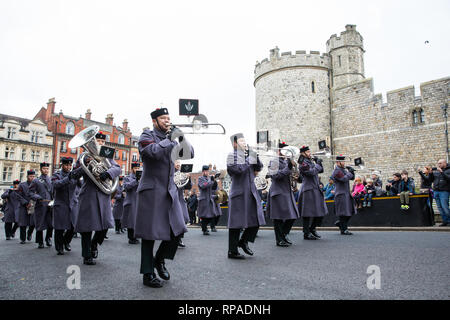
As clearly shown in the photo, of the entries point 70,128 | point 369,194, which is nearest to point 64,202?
point 369,194

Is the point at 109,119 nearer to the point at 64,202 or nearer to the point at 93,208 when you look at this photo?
the point at 64,202

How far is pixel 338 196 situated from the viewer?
363 inches

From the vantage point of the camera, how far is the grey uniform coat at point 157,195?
3893mm

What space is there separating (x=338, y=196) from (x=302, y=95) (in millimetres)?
23946

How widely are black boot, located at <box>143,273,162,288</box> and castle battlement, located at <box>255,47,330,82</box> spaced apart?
100 feet

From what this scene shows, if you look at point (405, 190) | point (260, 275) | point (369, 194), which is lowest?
point (260, 275)

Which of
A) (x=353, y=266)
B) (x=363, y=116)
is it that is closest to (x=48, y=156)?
(x=363, y=116)

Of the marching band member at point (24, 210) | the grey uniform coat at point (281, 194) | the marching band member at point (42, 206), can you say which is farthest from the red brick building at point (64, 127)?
the grey uniform coat at point (281, 194)

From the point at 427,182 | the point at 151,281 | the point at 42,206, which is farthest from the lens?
the point at 427,182

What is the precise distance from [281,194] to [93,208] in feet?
13.1

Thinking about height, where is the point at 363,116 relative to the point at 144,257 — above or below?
above

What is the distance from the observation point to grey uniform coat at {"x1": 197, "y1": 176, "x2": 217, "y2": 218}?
11.9 meters

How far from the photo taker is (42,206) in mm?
8234
